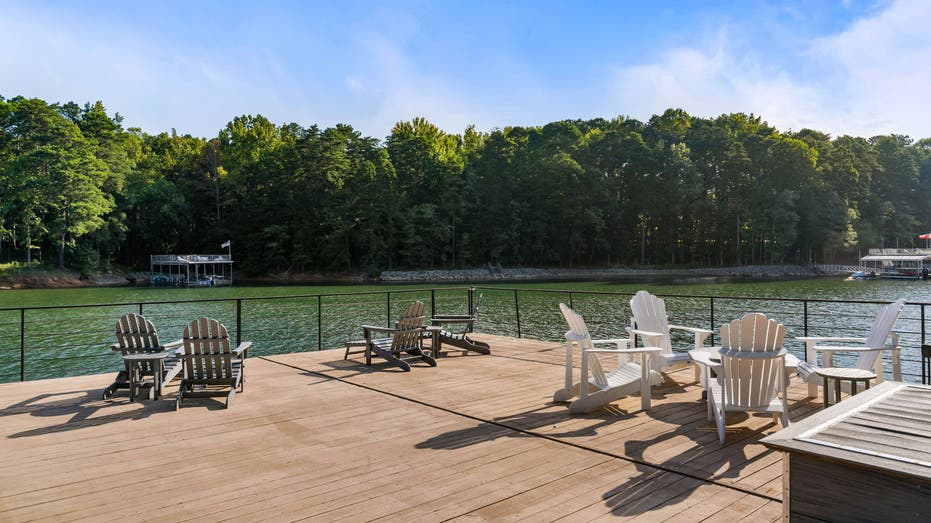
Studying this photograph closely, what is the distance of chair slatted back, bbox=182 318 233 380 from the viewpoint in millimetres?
4844

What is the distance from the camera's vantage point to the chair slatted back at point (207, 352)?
15.9 ft

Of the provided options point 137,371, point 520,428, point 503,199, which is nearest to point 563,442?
point 520,428

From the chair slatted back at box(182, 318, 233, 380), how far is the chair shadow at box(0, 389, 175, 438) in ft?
1.21

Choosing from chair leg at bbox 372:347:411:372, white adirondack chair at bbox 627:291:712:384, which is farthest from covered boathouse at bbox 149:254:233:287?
white adirondack chair at bbox 627:291:712:384

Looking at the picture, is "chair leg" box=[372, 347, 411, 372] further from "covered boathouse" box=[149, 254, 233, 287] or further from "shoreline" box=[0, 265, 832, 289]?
"covered boathouse" box=[149, 254, 233, 287]

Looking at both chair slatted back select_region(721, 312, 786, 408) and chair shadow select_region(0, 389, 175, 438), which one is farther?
chair shadow select_region(0, 389, 175, 438)

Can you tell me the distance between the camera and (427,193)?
Answer: 5253 cm

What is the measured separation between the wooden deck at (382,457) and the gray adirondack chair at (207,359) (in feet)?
0.70

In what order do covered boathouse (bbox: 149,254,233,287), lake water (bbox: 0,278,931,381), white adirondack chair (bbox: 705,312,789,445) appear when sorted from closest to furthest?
white adirondack chair (bbox: 705,312,789,445) → lake water (bbox: 0,278,931,381) → covered boathouse (bbox: 149,254,233,287)

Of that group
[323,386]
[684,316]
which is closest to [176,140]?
[684,316]

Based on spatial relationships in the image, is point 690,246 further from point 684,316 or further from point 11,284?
point 11,284

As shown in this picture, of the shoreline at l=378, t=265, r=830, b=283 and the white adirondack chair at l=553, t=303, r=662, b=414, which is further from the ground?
the white adirondack chair at l=553, t=303, r=662, b=414

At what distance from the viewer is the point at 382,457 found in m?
3.38

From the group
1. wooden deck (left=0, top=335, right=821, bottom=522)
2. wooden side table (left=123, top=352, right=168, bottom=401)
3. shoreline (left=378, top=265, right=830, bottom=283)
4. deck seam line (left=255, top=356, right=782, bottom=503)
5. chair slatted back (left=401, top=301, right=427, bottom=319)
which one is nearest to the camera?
wooden deck (left=0, top=335, right=821, bottom=522)
